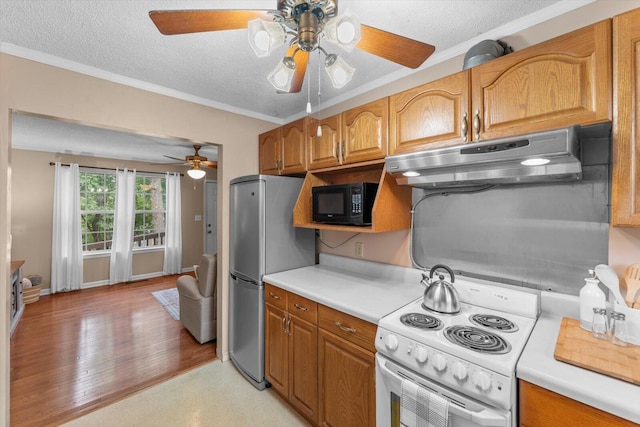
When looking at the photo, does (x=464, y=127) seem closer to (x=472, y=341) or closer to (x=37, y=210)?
(x=472, y=341)

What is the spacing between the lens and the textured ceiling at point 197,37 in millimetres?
1356

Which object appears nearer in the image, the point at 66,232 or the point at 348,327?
the point at 348,327

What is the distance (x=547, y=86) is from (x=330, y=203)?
4.35 ft

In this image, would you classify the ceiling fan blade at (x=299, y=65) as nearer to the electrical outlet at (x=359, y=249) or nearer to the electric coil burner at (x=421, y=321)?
the electric coil burner at (x=421, y=321)

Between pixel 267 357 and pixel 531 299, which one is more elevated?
pixel 531 299

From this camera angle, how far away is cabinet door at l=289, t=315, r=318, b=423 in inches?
67.9

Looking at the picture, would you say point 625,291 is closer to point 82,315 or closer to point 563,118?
point 563,118

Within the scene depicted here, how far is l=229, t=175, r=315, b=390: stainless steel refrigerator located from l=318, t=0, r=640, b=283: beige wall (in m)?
0.41

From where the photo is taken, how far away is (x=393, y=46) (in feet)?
3.62

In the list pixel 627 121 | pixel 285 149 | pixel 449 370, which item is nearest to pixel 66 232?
pixel 285 149

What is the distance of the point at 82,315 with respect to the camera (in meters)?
3.61

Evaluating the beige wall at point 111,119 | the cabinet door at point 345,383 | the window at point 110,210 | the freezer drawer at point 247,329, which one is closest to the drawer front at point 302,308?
the cabinet door at point 345,383

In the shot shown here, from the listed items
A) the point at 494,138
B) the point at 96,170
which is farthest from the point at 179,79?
the point at 96,170

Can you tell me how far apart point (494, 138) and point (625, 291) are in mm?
882
